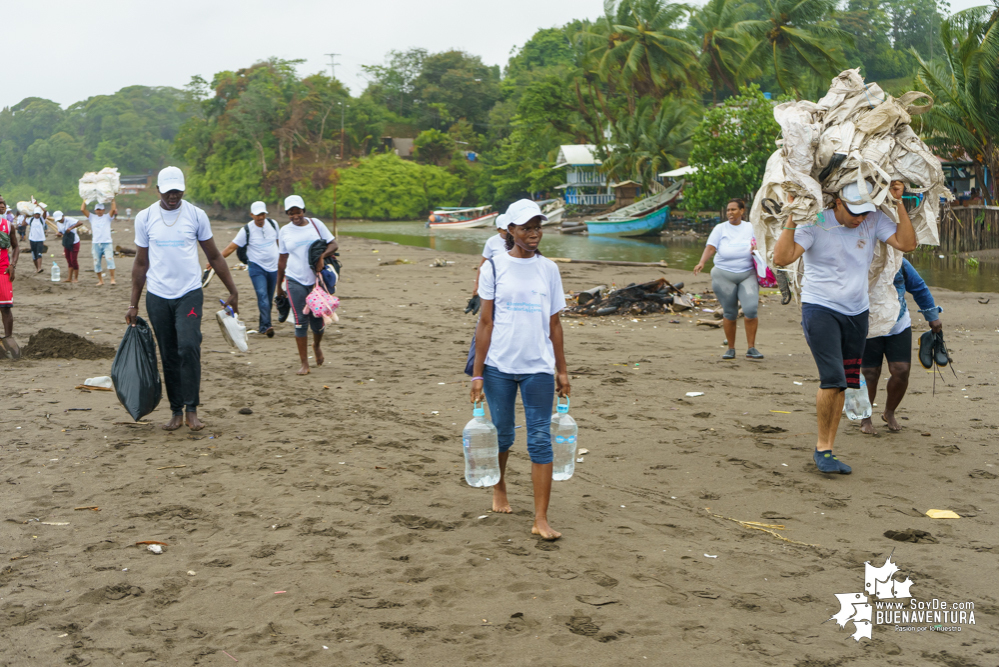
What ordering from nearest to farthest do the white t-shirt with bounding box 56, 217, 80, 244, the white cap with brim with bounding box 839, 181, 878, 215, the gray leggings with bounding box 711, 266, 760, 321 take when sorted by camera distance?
the white cap with brim with bounding box 839, 181, 878, 215 < the gray leggings with bounding box 711, 266, 760, 321 < the white t-shirt with bounding box 56, 217, 80, 244

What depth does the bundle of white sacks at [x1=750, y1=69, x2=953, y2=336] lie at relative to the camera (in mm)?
→ 5359

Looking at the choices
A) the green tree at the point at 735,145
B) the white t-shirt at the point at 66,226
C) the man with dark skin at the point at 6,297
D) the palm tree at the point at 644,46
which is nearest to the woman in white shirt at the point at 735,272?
the man with dark skin at the point at 6,297

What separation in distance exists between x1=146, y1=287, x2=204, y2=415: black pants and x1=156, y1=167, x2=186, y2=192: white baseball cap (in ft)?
2.69

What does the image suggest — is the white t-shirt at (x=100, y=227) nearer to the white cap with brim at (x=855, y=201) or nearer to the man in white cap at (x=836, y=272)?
the man in white cap at (x=836, y=272)

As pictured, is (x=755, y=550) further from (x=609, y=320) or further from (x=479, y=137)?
(x=479, y=137)

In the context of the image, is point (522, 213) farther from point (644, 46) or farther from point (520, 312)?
point (644, 46)

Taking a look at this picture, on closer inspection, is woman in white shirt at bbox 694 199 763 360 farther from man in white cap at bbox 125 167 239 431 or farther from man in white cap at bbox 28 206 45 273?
man in white cap at bbox 28 206 45 273

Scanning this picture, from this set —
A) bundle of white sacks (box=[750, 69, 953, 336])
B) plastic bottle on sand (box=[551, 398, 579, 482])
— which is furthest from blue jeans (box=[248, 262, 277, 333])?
plastic bottle on sand (box=[551, 398, 579, 482])

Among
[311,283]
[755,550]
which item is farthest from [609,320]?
[755,550]

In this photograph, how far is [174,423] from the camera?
22.0 feet

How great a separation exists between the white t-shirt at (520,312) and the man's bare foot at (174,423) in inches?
138

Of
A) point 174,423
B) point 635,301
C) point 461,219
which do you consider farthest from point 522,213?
point 461,219

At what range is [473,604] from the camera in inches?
146

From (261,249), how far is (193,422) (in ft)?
16.2
